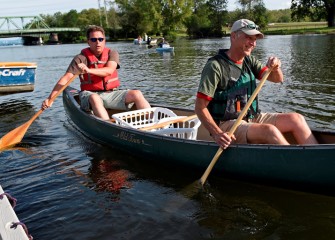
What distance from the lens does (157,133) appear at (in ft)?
17.3

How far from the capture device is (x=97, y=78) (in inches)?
269

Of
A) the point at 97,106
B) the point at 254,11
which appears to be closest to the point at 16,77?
the point at 97,106

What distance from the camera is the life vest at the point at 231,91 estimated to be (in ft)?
13.9

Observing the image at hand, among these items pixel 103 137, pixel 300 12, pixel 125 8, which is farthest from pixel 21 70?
pixel 125 8

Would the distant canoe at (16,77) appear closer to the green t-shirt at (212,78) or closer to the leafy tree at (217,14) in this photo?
the green t-shirt at (212,78)

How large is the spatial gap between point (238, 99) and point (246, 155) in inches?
26.2

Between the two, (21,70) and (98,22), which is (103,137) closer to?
(21,70)

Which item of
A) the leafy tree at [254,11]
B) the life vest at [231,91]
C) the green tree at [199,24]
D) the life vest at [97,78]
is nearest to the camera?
the life vest at [231,91]

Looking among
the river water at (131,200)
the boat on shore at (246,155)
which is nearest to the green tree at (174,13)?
the river water at (131,200)

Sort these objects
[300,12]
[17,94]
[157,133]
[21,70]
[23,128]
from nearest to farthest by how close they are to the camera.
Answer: [157,133] < [23,128] < [21,70] < [17,94] < [300,12]

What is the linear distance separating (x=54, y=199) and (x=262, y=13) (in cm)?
7041

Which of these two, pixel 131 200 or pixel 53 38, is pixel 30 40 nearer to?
pixel 53 38

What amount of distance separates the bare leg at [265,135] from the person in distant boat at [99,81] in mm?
2788

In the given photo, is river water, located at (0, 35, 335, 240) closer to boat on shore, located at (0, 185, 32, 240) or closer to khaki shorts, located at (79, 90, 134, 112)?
Result: khaki shorts, located at (79, 90, 134, 112)
